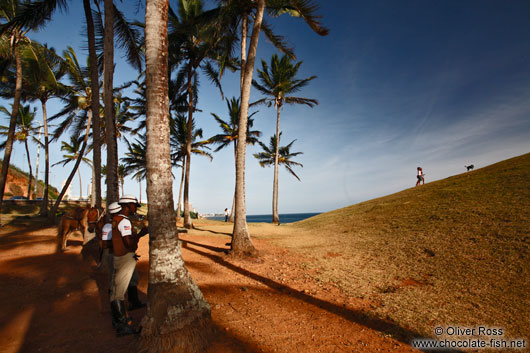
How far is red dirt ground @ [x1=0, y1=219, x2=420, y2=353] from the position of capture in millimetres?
3174

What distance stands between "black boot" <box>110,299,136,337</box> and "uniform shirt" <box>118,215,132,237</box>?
1.04m

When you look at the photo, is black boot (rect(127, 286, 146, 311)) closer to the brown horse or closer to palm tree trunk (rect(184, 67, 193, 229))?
the brown horse

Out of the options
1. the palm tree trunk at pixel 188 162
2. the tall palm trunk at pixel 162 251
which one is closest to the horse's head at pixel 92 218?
the tall palm trunk at pixel 162 251

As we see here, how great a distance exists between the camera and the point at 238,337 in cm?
327

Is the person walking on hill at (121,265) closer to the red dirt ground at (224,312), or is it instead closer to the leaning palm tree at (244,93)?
the red dirt ground at (224,312)

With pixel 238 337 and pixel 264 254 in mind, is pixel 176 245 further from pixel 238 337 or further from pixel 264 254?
pixel 264 254

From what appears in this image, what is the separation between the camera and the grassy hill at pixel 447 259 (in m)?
3.98

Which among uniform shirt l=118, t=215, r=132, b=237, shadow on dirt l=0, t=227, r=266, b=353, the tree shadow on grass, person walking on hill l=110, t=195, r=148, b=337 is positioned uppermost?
uniform shirt l=118, t=215, r=132, b=237

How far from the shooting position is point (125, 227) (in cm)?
364

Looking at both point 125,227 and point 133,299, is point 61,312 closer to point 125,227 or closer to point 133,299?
point 133,299

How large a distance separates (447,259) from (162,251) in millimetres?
7559

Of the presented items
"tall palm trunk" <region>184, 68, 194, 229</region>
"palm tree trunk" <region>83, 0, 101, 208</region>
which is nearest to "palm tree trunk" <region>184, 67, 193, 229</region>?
"tall palm trunk" <region>184, 68, 194, 229</region>

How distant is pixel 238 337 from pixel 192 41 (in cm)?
1712

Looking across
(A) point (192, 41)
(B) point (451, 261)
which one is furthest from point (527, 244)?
(A) point (192, 41)
